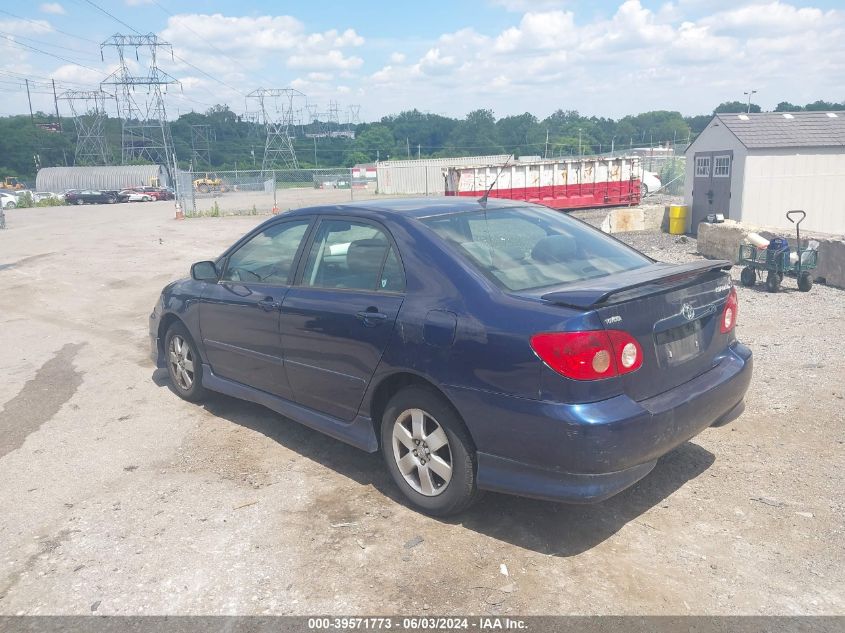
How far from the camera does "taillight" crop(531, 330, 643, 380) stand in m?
3.19

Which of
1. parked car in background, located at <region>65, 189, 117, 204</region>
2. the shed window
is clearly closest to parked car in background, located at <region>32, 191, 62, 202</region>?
parked car in background, located at <region>65, 189, 117, 204</region>

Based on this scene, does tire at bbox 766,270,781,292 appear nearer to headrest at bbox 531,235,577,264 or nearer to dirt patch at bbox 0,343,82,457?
headrest at bbox 531,235,577,264

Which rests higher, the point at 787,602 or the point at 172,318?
the point at 172,318

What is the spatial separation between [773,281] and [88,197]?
5585cm

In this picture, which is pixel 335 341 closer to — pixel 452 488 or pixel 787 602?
pixel 452 488

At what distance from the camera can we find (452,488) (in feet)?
12.1

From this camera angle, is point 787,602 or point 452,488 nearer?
point 787,602

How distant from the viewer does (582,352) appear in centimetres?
319

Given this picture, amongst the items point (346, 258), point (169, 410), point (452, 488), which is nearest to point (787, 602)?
point (452, 488)

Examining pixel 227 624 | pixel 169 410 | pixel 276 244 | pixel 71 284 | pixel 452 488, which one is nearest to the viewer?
pixel 227 624

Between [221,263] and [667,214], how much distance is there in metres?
16.2

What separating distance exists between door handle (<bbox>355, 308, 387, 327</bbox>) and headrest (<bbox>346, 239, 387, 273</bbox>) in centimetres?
28

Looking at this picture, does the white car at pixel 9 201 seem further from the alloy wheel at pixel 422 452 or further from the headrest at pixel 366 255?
the alloy wheel at pixel 422 452

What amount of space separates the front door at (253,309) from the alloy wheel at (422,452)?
1124 mm
